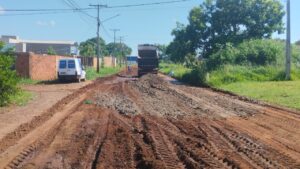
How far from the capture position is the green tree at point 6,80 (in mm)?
20984

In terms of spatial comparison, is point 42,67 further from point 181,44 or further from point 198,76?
point 181,44

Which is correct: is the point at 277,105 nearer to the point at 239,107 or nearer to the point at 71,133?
the point at 239,107

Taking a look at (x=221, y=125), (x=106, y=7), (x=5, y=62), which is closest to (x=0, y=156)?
(x=221, y=125)

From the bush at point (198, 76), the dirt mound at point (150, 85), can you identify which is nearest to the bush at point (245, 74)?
the bush at point (198, 76)

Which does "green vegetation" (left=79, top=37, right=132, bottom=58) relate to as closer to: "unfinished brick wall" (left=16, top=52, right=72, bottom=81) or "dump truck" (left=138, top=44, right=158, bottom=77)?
"dump truck" (left=138, top=44, right=158, bottom=77)

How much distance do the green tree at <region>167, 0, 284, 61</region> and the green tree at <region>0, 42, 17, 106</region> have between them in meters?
41.2

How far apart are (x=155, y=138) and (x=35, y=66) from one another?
30339 millimetres

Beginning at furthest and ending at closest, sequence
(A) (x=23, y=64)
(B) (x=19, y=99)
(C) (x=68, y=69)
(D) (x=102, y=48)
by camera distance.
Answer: (D) (x=102, y=48), (C) (x=68, y=69), (A) (x=23, y=64), (B) (x=19, y=99)

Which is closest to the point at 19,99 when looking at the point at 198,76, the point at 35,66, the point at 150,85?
the point at 150,85

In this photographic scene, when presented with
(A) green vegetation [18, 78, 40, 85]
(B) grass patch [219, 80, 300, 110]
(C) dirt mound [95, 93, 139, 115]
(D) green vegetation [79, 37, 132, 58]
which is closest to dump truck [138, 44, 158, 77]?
(A) green vegetation [18, 78, 40, 85]

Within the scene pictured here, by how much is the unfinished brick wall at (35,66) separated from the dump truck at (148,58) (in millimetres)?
11515

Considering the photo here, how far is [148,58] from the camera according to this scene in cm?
5466

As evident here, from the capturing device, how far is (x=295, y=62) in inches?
1831

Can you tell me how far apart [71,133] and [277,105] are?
37.7ft
